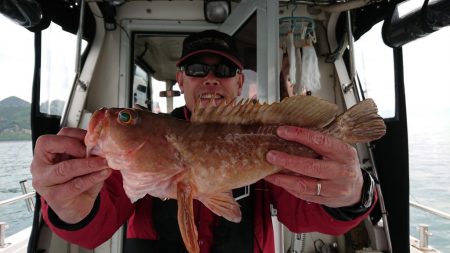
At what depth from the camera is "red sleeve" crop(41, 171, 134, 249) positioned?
1.66m

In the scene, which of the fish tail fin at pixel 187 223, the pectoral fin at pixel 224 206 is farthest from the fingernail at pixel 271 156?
the fish tail fin at pixel 187 223

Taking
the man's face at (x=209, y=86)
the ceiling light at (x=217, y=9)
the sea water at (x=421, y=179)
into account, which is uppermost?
the ceiling light at (x=217, y=9)

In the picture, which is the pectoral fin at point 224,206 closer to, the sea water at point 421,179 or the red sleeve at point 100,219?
the red sleeve at point 100,219

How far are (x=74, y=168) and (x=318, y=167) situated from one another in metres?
1.06

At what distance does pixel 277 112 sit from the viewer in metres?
1.48

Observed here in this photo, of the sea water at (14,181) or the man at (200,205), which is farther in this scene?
the sea water at (14,181)


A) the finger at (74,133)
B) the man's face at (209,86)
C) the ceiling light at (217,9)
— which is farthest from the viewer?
the ceiling light at (217,9)

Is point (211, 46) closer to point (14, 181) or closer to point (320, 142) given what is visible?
point (320, 142)

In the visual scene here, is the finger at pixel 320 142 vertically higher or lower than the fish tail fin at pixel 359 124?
lower

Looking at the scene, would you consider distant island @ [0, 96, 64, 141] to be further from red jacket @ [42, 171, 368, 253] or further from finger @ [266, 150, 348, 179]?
finger @ [266, 150, 348, 179]

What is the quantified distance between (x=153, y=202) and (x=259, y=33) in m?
1.73

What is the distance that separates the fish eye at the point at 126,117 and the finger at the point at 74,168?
0.19m

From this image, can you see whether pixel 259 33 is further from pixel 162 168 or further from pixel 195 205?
pixel 162 168

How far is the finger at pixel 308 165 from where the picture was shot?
4.52 feet
